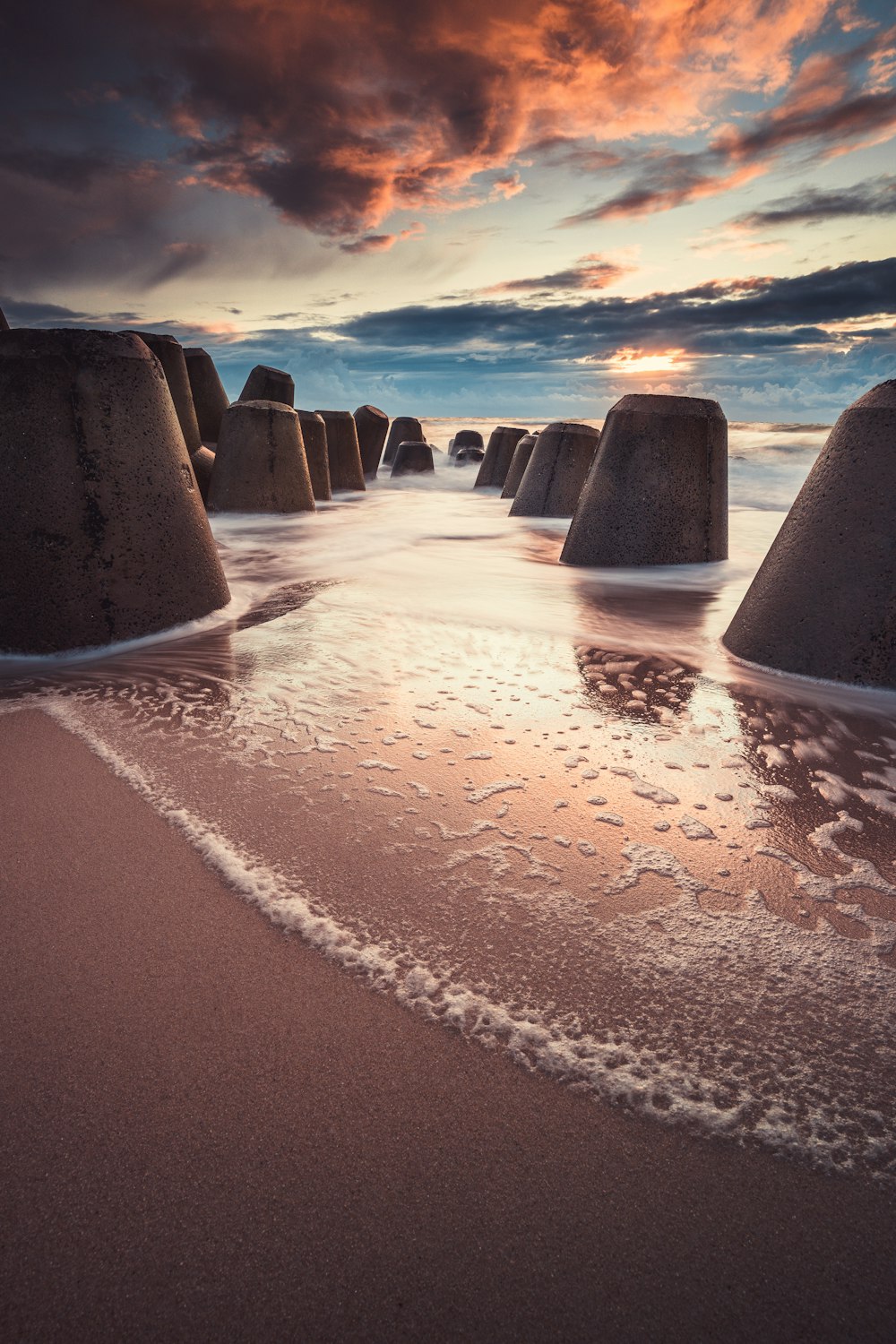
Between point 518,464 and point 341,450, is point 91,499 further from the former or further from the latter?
point 518,464

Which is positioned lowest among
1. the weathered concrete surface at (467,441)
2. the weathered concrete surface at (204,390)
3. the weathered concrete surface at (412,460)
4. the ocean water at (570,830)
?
the ocean water at (570,830)

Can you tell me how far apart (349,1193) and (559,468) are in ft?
26.0

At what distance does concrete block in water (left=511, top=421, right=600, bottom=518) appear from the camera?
26.1 feet

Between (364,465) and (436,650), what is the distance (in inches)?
486

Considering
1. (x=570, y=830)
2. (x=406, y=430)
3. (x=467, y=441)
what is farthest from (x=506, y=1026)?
(x=467, y=441)

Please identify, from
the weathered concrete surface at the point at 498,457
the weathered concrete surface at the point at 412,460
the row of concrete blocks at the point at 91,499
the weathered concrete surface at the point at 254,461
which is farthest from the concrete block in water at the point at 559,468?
the weathered concrete surface at the point at 412,460

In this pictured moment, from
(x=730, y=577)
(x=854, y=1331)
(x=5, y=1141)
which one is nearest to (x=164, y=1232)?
(x=5, y=1141)

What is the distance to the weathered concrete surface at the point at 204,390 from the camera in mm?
9586

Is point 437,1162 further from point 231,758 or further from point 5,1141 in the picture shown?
point 231,758

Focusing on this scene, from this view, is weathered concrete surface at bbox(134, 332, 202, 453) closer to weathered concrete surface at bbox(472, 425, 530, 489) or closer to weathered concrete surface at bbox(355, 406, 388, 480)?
weathered concrete surface at bbox(355, 406, 388, 480)

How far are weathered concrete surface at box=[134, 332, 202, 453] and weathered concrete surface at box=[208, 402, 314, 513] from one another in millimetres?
818

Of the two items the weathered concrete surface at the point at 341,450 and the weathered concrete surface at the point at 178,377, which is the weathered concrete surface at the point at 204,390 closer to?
the weathered concrete surface at the point at 178,377

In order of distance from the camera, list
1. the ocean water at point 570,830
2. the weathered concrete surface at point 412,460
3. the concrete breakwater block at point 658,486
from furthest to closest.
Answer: the weathered concrete surface at point 412,460, the concrete breakwater block at point 658,486, the ocean water at point 570,830

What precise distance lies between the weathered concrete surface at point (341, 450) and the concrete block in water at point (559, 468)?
14.5ft
